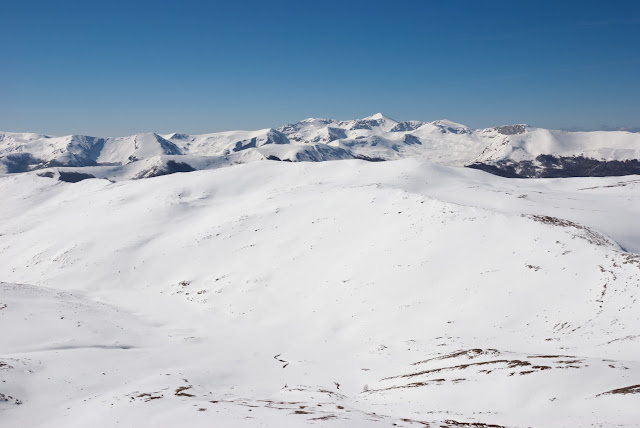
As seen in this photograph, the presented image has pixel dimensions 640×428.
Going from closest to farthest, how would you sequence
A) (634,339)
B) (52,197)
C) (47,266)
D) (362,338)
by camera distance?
(634,339)
(362,338)
(47,266)
(52,197)

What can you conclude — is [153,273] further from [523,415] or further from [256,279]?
[523,415]

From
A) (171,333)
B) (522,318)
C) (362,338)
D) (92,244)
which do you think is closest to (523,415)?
(522,318)

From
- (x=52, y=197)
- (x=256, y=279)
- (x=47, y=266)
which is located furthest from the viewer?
(x=52, y=197)

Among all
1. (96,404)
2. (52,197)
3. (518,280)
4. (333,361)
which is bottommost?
(333,361)

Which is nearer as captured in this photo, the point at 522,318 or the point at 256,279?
the point at 522,318

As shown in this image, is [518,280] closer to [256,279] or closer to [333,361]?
[333,361]

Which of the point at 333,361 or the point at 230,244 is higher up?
the point at 230,244
